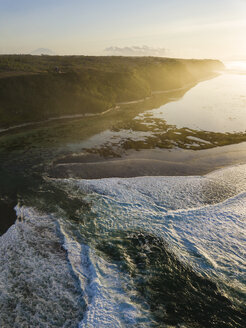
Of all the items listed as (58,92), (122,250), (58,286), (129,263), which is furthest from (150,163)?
(58,92)

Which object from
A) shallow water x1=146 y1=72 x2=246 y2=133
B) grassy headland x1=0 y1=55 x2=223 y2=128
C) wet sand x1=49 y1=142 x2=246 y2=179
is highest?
grassy headland x1=0 y1=55 x2=223 y2=128

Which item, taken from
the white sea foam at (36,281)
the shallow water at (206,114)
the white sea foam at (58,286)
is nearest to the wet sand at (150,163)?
the white sea foam at (36,281)

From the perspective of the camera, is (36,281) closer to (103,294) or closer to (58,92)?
(103,294)

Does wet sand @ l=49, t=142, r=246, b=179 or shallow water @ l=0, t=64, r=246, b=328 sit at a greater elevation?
wet sand @ l=49, t=142, r=246, b=179

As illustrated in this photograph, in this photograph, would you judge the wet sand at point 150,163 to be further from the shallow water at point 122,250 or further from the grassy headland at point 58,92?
the grassy headland at point 58,92

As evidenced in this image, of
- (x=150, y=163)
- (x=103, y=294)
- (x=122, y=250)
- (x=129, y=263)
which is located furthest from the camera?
(x=150, y=163)

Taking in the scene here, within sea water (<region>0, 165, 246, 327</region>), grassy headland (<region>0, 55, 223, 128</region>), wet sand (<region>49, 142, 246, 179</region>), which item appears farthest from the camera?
grassy headland (<region>0, 55, 223, 128</region>)

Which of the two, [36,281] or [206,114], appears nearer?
[36,281]

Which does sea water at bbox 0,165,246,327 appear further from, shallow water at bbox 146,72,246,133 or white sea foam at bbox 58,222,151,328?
shallow water at bbox 146,72,246,133

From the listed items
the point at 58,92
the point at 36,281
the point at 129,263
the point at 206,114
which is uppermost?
the point at 58,92

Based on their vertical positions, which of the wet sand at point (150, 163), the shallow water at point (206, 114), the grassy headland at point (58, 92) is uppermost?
the grassy headland at point (58, 92)

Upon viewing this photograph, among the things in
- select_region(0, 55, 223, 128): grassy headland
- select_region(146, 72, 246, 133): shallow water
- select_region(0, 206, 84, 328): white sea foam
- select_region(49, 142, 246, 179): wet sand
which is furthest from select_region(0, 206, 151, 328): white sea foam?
select_region(146, 72, 246, 133): shallow water
